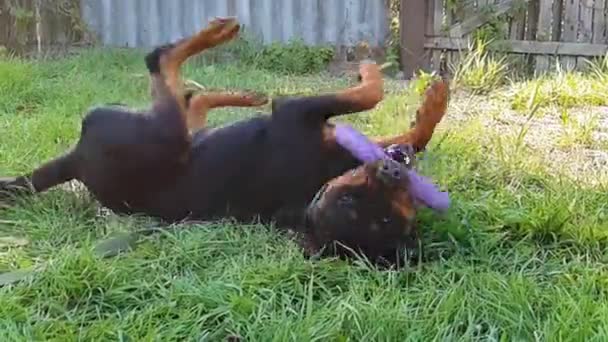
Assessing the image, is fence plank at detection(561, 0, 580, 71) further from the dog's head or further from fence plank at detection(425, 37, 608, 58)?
the dog's head

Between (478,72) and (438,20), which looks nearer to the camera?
(478,72)

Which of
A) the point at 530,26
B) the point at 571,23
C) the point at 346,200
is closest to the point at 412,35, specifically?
the point at 530,26

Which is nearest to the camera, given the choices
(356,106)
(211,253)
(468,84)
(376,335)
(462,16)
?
(376,335)

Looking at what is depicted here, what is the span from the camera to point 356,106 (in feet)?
9.46

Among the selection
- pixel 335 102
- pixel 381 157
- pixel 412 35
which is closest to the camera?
pixel 381 157

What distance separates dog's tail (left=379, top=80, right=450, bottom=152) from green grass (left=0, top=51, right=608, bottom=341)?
0.25 metres

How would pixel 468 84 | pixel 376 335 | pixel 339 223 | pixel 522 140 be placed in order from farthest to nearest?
pixel 468 84 → pixel 522 140 → pixel 339 223 → pixel 376 335

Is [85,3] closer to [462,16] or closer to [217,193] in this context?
[462,16]

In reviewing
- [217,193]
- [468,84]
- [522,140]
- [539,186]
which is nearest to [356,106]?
[217,193]

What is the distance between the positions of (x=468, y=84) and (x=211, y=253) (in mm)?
3414

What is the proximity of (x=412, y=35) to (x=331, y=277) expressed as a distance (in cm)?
473

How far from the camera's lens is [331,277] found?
96.8 inches

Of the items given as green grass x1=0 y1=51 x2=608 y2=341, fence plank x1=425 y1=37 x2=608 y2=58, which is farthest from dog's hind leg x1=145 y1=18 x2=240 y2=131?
fence plank x1=425 y1=37 x2=608 y2=58

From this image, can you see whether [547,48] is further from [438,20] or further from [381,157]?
[381,157]
